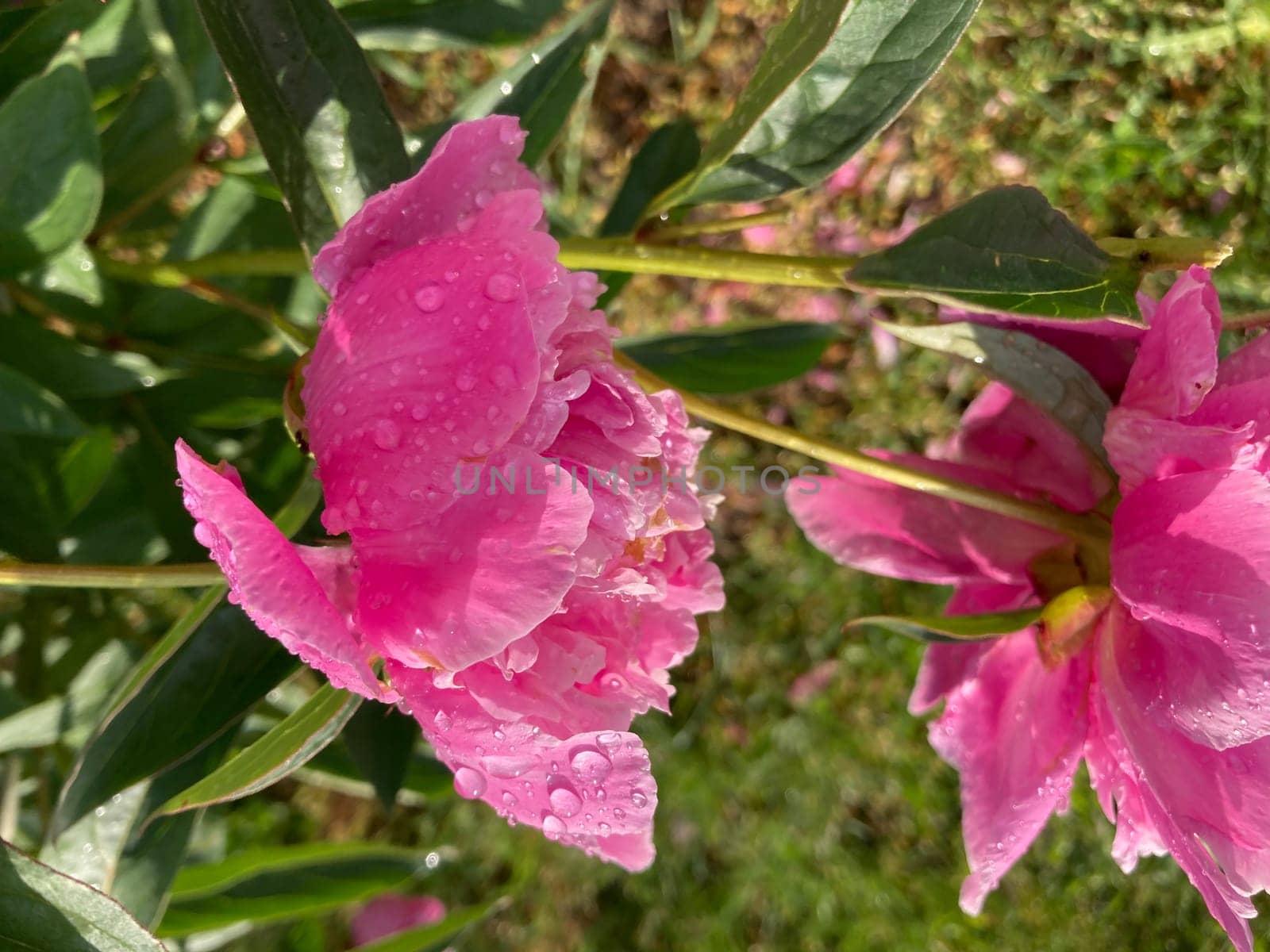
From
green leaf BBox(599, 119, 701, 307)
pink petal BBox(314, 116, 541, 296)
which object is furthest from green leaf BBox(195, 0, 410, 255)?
green leaf BBox(599, 119, 701, 307)

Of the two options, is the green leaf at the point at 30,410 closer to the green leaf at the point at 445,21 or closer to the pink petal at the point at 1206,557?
the green leaf at the point at 445,21

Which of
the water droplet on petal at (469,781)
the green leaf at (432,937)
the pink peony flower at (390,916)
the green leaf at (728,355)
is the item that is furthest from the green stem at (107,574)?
the pink peony flower at (390,916)

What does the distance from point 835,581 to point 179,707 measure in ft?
4.75

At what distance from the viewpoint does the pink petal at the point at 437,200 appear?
426 millimetres

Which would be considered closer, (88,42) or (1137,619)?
(1137,619)

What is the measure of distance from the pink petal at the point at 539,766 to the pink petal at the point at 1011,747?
0.83ft

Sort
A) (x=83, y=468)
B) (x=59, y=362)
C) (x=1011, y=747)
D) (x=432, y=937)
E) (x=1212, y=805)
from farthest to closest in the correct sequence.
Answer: (x=432, y=937)
(x=83, y=468)
(x=59, y=362)
(x=1011, y=747)
(x=1212, y=805)

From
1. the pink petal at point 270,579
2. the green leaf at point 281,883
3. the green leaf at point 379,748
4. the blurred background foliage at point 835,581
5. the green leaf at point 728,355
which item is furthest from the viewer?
the blurred background foliage at point 835,581

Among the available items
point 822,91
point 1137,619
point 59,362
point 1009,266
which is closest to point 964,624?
point 1137,619

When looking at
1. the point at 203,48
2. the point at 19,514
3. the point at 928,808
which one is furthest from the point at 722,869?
the point at 203,48

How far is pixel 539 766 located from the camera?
43 centimetres

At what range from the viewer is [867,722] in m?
1.85

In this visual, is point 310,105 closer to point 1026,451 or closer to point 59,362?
point 59,362

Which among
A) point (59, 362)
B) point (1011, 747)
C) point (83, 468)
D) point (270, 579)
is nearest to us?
point (270, 579)
